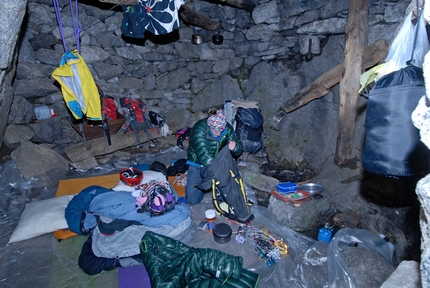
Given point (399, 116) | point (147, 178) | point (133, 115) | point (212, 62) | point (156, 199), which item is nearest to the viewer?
point (399, 116)

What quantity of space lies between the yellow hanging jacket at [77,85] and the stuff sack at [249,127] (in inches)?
95.5

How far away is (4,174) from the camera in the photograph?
3711 millimetres

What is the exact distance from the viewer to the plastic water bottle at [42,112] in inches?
174

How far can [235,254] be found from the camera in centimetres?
275

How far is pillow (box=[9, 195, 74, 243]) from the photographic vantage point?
2.87 meters

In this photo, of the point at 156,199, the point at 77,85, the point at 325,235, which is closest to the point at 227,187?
the point at 156,199

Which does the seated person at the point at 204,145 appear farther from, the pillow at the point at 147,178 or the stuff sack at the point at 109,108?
the stuff sack at the point at 109,108

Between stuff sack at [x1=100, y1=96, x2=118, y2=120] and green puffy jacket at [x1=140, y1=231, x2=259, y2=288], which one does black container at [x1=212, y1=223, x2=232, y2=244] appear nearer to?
green puffy jacket at [x1=140, y1=231, x2=259, y2=288]

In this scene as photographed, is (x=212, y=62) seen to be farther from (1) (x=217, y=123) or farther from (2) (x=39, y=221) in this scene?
(2) (x=39, y=221)

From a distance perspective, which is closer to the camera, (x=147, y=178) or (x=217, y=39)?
(x=147, y=178)

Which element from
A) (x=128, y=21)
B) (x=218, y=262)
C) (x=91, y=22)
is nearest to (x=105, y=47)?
(x=91, y=22)

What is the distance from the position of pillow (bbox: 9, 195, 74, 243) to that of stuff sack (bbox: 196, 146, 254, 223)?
1.71m

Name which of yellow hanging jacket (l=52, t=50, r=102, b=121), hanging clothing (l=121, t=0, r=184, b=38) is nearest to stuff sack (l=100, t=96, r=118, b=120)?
yellow hanging jacket (l=52, t=50, r=102, b=121)

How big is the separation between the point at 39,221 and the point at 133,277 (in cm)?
134
